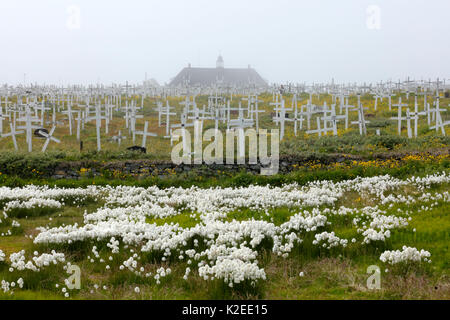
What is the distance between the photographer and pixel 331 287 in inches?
288

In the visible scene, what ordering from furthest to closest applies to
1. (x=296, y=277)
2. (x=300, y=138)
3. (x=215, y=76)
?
(x=215, y=76) < (x=300, y=138) < (x=296, y=277)

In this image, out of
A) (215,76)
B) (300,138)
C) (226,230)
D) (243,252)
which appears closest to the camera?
(243,252)

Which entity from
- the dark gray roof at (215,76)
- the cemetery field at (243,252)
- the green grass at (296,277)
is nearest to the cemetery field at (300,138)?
the cemetery field at (243,252)

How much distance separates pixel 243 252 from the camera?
8273 millimetres

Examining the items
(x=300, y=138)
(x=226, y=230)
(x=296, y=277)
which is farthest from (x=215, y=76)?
(x=296, y=277)

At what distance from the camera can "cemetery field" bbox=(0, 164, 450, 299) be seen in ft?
23.6

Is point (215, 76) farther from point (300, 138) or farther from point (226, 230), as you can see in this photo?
point (226, 230)

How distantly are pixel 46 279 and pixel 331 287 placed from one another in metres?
5.15

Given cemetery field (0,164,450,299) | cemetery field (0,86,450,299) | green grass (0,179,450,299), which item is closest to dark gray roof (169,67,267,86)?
cemetery field (0,86,450,299)

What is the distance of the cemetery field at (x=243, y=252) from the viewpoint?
7188 millimetres

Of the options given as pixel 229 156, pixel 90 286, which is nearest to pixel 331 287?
pixel 90 286

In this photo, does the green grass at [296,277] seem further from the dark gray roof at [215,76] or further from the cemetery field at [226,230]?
the dark gray roof at [215,76]
